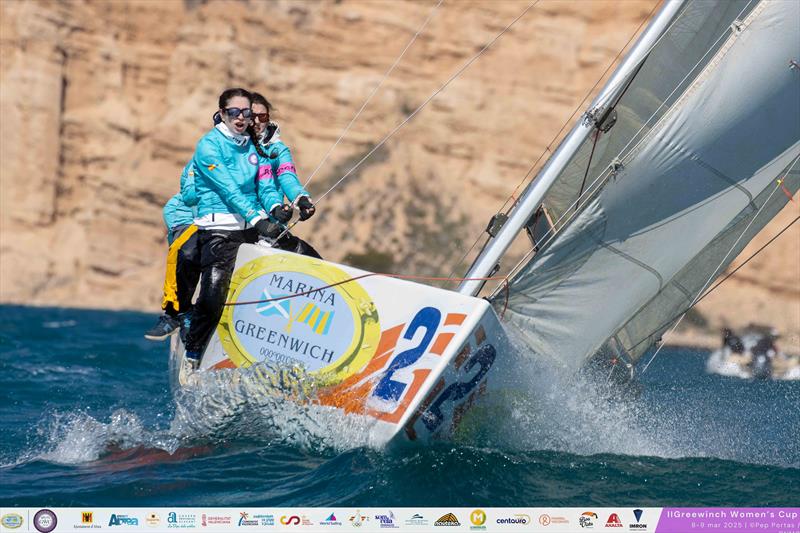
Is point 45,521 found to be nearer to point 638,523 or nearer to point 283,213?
point 283,213

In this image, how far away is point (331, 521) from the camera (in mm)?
4043

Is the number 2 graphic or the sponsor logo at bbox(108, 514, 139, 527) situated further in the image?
the number 2 graphic

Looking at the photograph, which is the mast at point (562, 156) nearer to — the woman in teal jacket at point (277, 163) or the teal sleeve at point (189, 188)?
the woman in teal jacket at point (277, 163)

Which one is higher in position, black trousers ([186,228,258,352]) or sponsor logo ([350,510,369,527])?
black trousers ([186,228,258,352])

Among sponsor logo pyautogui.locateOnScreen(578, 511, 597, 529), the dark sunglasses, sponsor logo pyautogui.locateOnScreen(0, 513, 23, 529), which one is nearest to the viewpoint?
sponsor logo pyautogui.locateOnScreen(0, 513, 23, 529)

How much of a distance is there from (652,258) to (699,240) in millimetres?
285

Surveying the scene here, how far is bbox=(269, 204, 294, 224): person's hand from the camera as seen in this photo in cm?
532

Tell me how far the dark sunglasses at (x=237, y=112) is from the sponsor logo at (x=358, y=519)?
231cm

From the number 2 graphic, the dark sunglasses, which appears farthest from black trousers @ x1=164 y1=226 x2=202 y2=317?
the number 2 graphic

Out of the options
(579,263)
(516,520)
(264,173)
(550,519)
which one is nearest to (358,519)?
(516,520)

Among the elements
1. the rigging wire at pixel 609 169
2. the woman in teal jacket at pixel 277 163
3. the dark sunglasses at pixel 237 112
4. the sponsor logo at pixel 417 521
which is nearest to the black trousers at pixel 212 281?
the woman in teal jacket at pixel 277 163

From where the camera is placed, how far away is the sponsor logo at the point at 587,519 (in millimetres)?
4051

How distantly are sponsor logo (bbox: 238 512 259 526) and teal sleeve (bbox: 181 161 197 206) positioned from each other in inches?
85.4

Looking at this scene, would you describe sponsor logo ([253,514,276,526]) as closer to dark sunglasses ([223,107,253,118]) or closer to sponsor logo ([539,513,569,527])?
sponsor logo ([539,513,569,527])
